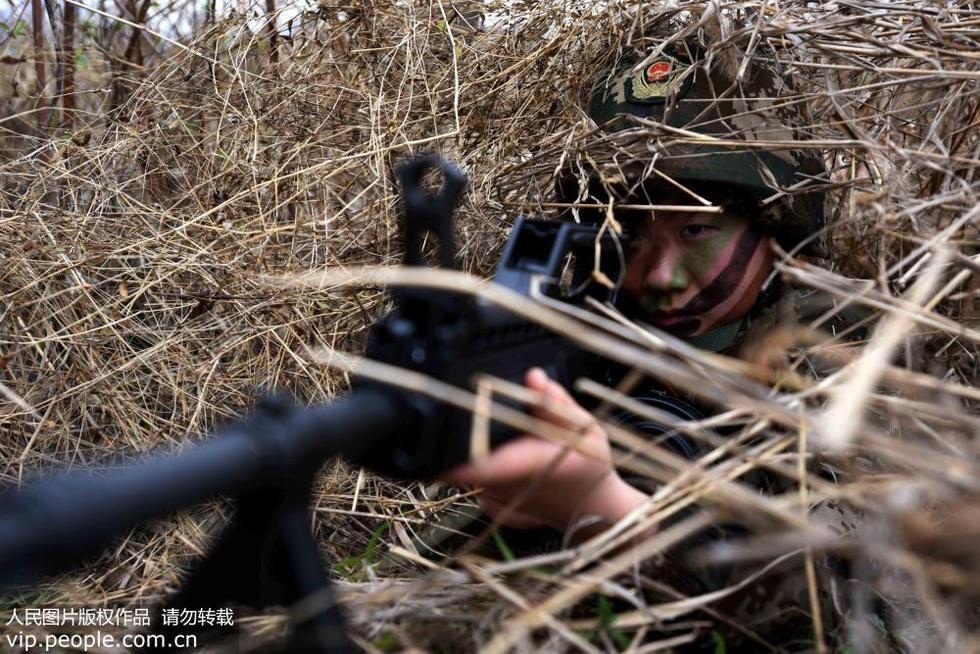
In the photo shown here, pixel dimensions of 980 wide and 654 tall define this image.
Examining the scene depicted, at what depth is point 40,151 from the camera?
2689mm

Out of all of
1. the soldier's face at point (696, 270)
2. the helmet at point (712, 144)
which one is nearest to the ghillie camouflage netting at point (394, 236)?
the helmet at point (712, 144)

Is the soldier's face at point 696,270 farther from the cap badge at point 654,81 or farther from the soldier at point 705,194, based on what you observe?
the cap badge at point 654,81

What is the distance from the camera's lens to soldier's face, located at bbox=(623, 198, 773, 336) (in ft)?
6.46

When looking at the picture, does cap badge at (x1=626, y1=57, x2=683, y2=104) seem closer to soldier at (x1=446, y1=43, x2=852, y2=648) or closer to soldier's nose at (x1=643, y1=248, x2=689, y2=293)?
soldier at (x1=446, y1=43, x2=852, y2=648)

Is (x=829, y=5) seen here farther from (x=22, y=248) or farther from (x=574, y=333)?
(x=22, y=248)

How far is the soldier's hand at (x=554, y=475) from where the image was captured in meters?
1.21

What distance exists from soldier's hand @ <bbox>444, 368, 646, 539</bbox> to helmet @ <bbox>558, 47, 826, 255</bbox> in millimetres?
780

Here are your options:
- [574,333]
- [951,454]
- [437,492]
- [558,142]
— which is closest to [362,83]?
[558,142]

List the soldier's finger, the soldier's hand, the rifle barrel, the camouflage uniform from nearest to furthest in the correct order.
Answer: the rifle barrel, the soldier's hand, the soldier's finger, the camouflage uniform

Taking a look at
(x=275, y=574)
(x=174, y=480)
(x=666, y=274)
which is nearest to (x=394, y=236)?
(x=666, y=274)

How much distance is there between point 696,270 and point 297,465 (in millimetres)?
1250

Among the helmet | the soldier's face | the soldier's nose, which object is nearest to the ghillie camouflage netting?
the helmet

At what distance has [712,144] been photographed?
1915mm

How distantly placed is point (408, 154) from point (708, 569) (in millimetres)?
1583
